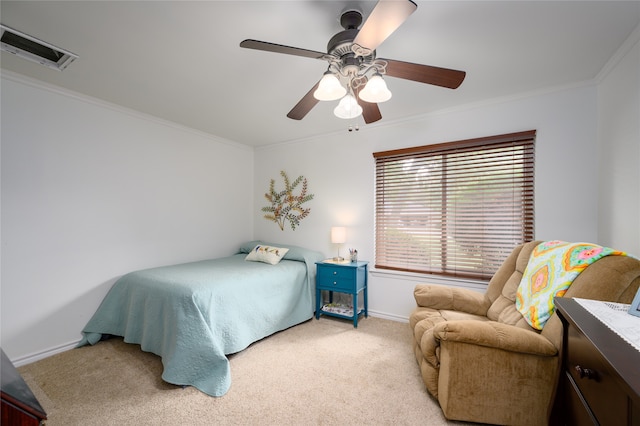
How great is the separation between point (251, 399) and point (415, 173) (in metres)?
2.63

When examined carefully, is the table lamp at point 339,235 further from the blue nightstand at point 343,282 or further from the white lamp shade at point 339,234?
the blue nightstand at point 343,282

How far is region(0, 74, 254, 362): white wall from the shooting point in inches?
91.0

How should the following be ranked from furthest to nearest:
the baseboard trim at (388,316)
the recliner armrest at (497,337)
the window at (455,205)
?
the baseboard trim at (388,316) → the window at (455,205) → the recliner armrest at (497,337)

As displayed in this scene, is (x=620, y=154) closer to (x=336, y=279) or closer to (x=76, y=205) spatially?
(x=336, y=279)

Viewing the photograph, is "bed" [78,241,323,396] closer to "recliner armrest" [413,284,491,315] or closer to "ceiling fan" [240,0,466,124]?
"recliner armrest" [413,284,491,315]

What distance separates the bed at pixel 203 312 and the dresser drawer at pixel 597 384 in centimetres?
197

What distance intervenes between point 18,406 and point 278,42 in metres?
2.02

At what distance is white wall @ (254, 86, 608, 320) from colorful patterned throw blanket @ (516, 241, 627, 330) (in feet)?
2.66

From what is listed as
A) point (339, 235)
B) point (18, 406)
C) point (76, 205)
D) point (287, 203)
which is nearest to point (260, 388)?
point (18, 406)

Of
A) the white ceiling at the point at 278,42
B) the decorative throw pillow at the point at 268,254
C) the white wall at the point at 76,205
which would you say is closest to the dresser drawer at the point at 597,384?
the white ceiling at the point at 278,42

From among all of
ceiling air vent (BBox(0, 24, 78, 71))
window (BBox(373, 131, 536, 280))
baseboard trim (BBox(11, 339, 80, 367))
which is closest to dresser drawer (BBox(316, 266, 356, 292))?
window (BBox(373, 131, 536, 280))

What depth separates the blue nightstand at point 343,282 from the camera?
309cm

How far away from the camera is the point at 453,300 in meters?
2.34

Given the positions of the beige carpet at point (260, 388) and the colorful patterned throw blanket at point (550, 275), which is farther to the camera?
the beige carpet at point (260, 388)
